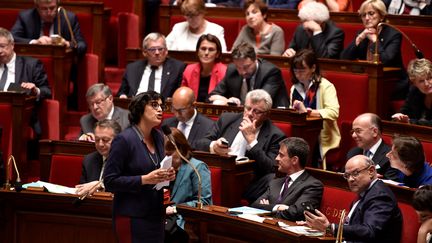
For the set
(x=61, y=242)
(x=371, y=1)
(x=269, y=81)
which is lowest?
(x=61, y=242)

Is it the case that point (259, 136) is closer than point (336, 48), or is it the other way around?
point (259, 136)

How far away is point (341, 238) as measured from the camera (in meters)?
3.24

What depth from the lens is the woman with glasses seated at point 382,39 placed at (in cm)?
500

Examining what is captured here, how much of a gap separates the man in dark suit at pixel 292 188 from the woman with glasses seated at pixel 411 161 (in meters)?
0.29

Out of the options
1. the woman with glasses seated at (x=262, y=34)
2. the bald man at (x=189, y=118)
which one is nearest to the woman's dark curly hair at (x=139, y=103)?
the bald man at (x=189, y=118)

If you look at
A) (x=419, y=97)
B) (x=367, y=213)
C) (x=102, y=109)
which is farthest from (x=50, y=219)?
(x=419, y=97)

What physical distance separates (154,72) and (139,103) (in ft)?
6.04

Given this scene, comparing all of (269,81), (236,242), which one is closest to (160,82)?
(269,81)

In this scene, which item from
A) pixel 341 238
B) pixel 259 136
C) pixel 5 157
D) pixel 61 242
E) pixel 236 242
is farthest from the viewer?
pixel 5 157

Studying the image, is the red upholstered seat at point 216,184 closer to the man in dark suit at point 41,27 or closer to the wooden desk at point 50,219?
the wooden desk at point 50,219

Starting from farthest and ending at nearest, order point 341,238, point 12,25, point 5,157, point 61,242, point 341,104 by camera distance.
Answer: point 12,25, point 341,104, point 5,157, point 61,242, point 341,238

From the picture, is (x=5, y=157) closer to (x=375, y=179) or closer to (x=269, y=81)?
(x=269, y=81)

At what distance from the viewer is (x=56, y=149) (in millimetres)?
4312

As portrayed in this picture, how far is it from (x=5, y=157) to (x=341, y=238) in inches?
74.6
